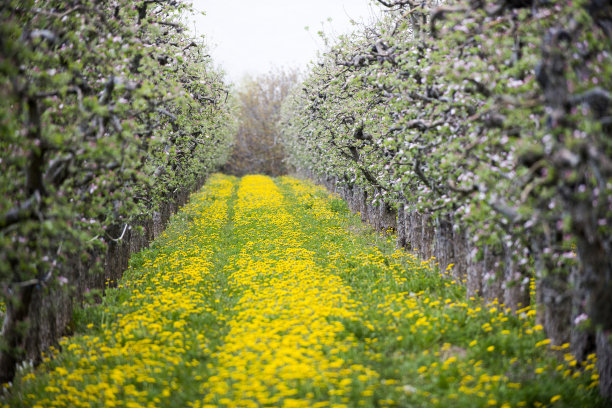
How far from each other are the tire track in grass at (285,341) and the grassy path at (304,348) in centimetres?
4

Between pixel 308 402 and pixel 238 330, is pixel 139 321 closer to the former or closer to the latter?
pixel 238 330

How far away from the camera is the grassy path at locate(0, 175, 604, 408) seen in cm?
770

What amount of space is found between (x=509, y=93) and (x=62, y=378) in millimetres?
9670

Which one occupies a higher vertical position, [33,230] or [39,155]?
[39,155]

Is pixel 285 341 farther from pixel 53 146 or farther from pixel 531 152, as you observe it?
pixel 531 152

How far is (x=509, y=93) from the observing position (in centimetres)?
830

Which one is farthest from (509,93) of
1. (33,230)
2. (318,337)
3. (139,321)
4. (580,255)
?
(139,321)

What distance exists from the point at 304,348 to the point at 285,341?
448 millimetres

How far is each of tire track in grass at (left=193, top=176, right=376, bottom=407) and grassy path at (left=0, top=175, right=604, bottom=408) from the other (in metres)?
0.04

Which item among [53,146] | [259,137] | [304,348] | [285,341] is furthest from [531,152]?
[259,137]

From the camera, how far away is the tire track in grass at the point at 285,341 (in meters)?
7.71

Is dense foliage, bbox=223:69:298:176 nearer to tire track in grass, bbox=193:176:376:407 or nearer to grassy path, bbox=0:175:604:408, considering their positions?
tire track in grass, bbox=193:176:376:407

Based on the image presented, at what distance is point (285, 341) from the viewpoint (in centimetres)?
961

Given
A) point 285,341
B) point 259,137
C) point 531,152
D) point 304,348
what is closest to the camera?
point 531,152
